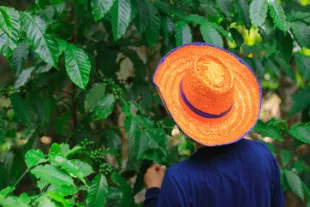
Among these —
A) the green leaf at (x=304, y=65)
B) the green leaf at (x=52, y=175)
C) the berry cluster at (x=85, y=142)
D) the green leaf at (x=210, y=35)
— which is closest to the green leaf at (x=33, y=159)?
the green leaf at (x=52, y=175)

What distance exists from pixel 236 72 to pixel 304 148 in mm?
2733

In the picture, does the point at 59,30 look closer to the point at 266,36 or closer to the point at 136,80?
the point at 136,80

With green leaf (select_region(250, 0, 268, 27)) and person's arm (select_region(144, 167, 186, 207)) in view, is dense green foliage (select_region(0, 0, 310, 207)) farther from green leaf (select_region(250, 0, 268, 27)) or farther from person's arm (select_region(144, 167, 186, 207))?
person's arm (select_region(144, 167, 186, 207))

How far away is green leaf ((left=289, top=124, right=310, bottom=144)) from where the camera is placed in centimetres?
208

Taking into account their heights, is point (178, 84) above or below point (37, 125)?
above

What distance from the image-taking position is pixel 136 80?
2.34 meters

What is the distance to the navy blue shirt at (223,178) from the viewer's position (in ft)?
4.89

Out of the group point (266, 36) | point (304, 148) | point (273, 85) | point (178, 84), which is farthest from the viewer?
point (273, 85)

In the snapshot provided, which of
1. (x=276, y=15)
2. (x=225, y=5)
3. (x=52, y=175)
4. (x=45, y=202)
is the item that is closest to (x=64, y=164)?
(x=52, y=175)

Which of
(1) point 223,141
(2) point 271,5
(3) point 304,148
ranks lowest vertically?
(3) point 304,148

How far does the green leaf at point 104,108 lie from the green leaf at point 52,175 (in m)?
0.68

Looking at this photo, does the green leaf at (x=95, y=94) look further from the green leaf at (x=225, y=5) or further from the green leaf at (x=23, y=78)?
the green leaf at (x=225, y=5)

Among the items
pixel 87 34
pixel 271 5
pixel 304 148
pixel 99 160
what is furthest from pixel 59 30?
pixel 304 148

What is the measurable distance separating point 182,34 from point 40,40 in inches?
25.2
